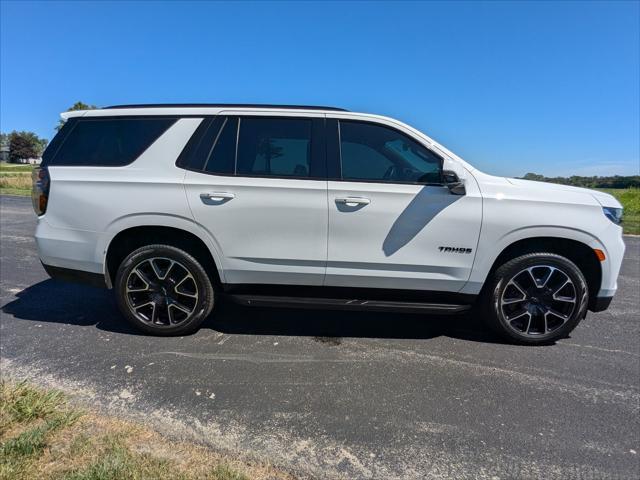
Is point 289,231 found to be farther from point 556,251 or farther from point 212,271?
point 556,251

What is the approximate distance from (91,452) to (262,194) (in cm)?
214

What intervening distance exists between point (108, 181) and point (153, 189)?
0.42 m

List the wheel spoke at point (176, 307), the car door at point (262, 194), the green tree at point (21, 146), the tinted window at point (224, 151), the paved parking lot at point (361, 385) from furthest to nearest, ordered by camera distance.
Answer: the green tree at point (21, 146) < the wheel spoke at point (176, 307) < the tinted window at point (224, 151) < the car door at point (262, 194) < the paved parking lot at point (361, 385)

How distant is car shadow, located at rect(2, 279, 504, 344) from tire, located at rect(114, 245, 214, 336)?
0.28m

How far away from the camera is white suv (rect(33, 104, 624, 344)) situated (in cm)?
338

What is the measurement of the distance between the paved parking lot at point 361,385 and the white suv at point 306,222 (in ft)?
1.27

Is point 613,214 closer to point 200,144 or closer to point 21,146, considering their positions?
point 200,144

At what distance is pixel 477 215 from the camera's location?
133 inches

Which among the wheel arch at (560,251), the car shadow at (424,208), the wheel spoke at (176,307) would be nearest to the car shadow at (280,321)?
the wheel spoke at (176,307)

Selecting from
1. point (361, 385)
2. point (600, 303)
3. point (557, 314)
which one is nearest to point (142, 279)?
point (361, 385)

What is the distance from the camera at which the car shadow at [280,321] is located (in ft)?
12.5

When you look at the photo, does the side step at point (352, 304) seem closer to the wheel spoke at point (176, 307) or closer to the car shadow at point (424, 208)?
the wheel spoke at point (176, 307)

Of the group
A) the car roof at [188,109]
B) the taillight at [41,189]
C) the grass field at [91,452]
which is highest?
the car roof at [188,109]

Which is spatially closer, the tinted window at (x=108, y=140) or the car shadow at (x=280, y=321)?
the tinted window at (x=108, y=140)
